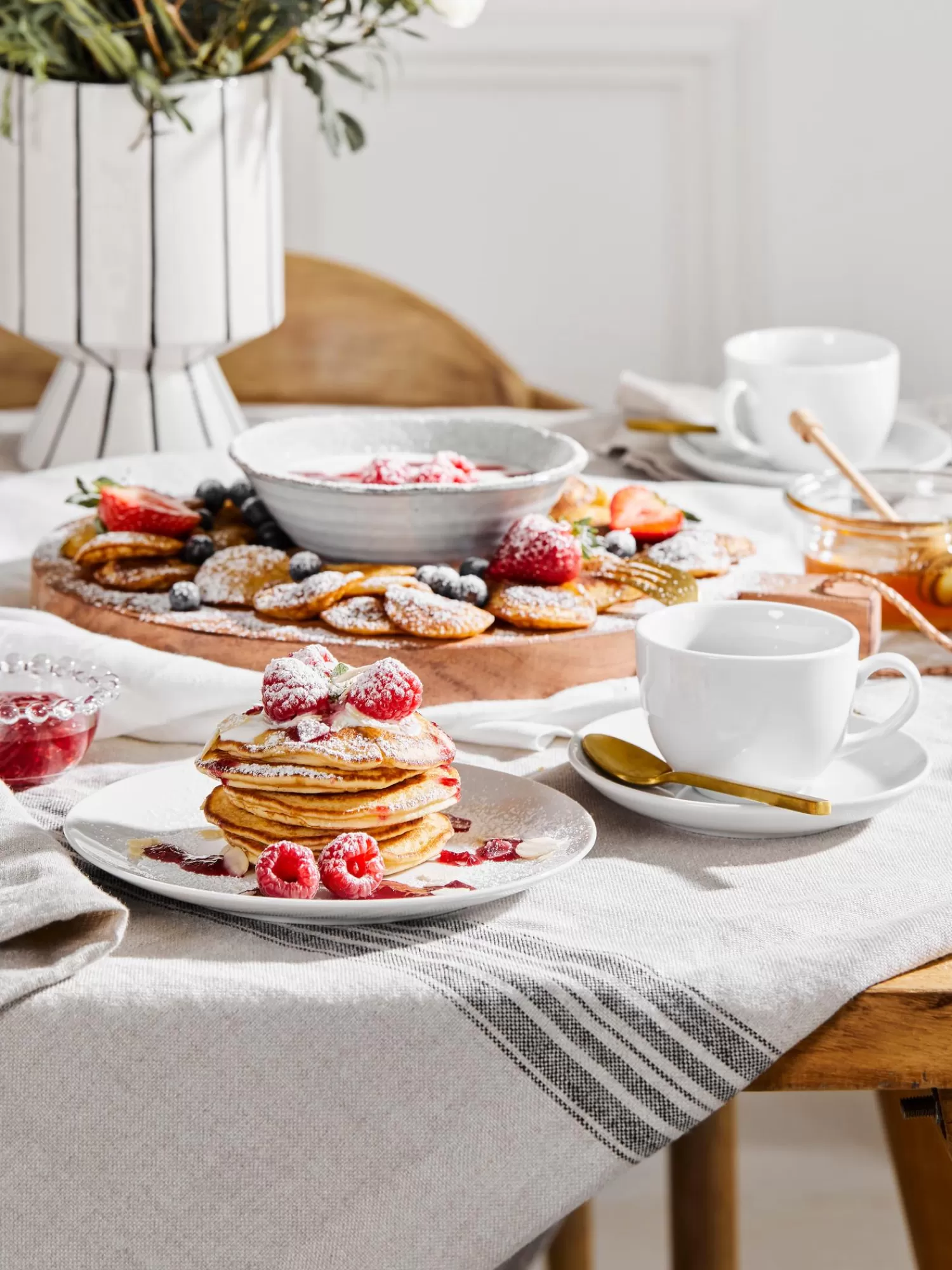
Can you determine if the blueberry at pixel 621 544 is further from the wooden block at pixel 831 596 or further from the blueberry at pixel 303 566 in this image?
the blueberry at pixel 303 566

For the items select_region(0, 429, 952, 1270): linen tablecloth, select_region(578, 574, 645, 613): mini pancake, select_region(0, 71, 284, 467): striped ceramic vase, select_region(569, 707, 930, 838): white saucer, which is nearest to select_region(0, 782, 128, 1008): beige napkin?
select_region(0, 429, 952, 1270): linen tablecloth

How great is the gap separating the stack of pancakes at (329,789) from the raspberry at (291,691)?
0.04 feet

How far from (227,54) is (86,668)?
902 mm

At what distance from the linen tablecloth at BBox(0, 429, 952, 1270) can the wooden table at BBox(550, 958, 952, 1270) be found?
2 centimetres

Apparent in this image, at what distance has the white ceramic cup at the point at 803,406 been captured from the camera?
170 centimetres

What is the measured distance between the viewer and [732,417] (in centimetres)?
177

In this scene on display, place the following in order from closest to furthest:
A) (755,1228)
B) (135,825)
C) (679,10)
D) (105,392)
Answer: (135,825)
(105,392)
(755,1228)
(679,10)

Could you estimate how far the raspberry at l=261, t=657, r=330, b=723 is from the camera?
33.1 inches

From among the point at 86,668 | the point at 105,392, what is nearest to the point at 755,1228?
the point at 105,392

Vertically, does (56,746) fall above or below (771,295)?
below

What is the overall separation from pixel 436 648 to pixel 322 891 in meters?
0.35

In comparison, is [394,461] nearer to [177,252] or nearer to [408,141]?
[177,252]

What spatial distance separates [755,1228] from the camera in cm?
258

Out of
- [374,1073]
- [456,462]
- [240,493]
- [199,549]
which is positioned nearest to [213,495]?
[240,493]
